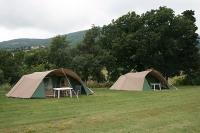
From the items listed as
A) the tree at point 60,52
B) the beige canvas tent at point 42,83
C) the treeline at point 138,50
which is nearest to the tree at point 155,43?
the treeline at point 138,50

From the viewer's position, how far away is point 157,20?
45094mm

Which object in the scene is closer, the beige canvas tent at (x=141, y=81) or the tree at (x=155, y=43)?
the beige canvas tent at (x=141, y=81)

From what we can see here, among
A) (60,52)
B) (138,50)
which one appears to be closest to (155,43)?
(138,50)

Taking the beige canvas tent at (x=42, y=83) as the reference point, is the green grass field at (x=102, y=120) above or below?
below

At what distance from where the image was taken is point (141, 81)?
35625 mm

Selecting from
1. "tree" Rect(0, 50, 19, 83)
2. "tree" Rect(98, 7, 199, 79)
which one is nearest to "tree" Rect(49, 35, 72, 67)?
"tree" Rect(98, 7, 199, 79)

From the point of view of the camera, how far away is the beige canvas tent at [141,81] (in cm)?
3556

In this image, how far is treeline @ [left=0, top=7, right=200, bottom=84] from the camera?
44281 mm

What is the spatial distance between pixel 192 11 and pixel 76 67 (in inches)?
611

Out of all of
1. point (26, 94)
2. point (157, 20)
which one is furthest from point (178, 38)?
point (26, 94)

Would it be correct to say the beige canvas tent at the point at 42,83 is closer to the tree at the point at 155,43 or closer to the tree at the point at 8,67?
the tree at the point at 8,67

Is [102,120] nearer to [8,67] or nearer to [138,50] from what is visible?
[8,67]

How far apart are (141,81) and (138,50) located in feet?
28.9

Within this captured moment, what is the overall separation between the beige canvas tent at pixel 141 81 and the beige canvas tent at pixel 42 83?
23.6 ft
